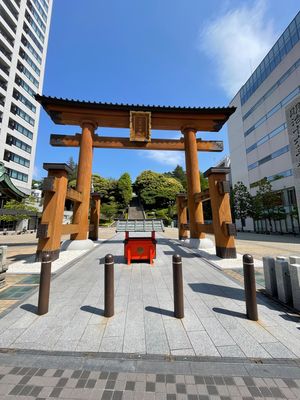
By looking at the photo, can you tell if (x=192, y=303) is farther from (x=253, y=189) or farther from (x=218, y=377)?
(x=253, y=189)

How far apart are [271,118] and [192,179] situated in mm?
20167

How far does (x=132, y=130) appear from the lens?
35.2 feet

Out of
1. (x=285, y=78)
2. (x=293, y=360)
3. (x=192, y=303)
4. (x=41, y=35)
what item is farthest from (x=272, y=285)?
(x=41, y=35)

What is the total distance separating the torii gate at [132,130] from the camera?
33.3ft

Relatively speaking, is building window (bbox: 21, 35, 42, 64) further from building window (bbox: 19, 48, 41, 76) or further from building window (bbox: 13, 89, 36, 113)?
building window (bbox: 13, 89, 36, 113)

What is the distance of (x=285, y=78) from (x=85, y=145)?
24046 mm

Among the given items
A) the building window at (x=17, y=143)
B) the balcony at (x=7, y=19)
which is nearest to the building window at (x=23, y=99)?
the building window at (x=17, y=143)

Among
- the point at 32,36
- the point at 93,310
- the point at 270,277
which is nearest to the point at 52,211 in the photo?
the point at 93,310

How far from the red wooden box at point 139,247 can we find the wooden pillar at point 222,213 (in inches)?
115

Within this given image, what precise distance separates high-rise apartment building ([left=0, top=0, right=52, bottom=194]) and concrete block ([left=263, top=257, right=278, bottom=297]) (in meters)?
31.4

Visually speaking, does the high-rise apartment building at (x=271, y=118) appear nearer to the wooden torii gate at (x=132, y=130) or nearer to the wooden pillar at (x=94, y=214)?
the wooden torii gate at (x=132, y=130)

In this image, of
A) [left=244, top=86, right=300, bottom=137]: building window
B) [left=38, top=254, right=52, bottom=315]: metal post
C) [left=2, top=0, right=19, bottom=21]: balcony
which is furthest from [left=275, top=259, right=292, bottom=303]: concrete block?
[left=2, top=0, right=19, bottom=21]: balcony

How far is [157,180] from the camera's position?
44031 mm

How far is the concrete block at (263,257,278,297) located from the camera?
413 centimetres
